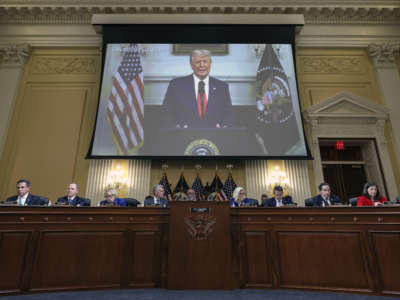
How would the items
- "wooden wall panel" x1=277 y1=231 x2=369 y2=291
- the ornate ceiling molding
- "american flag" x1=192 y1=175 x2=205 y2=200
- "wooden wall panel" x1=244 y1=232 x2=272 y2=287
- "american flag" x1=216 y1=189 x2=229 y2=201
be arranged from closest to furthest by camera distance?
"wooden wall panel" x1=277 y1=231 x2=369 y2=291, "wooden wall panel" x1=244 y1=232 x2=272 y2=287, "american flag" x1=216 y1=189 x2=229 y2=201, "american flag" x1=192 y1=175 x2=205 y2=200, the ornate ceiling molding

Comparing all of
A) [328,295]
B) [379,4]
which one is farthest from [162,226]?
[379,4]

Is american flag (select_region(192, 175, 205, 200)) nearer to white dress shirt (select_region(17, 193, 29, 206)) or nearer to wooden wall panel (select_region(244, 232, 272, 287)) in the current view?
wooden wall panel (select_region(244, 232, 272, 287))

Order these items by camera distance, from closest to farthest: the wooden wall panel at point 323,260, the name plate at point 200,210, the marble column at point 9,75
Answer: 1. the wooden wall panel at point 323,260
2. the name plate at point 200,210
3. the marble column at point 9,75

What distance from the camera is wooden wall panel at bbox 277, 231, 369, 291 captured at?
2.77 m

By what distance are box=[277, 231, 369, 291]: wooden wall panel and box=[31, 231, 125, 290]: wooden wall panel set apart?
1.96 metres

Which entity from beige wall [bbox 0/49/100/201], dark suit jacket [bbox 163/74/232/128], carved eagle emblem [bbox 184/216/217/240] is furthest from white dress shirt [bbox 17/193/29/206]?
dark suit jacket [bbox 163/74/232/128]

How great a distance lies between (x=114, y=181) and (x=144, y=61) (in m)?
3.49

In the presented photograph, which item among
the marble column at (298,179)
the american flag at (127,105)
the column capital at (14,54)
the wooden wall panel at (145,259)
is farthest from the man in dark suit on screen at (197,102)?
the column capital at (14,54)

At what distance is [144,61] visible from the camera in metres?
7.20

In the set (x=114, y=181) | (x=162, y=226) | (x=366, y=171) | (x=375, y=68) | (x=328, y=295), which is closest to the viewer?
(x=328, y=295)

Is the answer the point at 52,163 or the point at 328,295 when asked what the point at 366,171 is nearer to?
the point at 328,295

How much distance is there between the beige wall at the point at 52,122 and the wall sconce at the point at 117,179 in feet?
2.27

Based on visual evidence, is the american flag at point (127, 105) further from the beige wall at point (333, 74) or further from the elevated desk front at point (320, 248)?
the beige wall at point (333, 74)

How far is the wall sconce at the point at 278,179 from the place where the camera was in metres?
6.30
